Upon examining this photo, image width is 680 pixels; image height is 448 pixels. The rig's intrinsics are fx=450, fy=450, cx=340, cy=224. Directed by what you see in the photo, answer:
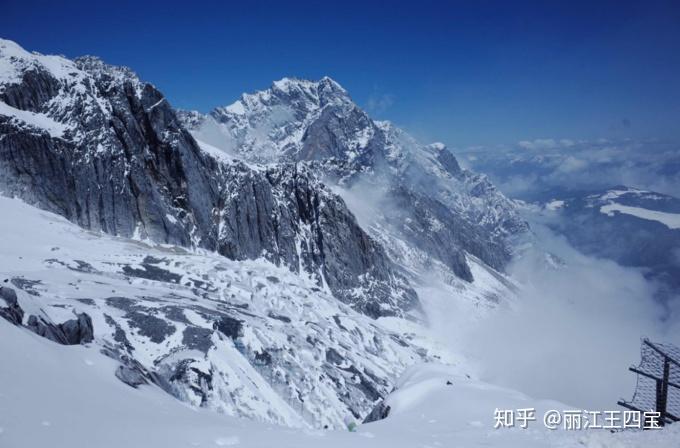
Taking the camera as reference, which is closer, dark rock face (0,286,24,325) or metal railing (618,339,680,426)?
metal railing (618,339,680,426)

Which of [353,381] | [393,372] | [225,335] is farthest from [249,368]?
[393,372]

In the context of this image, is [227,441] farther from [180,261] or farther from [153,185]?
[153,185]

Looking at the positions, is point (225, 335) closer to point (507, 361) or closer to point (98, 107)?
point (98, 107)

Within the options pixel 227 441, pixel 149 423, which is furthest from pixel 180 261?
pixel 227 441

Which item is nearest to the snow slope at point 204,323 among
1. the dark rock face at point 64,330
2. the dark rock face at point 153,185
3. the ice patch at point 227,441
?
the dark rock face at point 64,330

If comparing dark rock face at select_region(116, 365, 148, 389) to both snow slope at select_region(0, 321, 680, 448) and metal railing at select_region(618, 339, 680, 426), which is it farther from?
metal railing at select_region(618, 339, 680, 426)

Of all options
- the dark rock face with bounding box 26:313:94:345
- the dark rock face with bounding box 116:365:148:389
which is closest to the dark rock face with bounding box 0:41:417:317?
the dark rock face with bounding box 26:313:94:345
